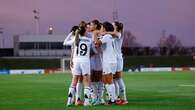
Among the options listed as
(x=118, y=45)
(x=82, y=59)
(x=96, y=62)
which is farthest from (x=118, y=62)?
(x=82, y=59)

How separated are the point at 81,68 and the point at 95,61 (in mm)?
835

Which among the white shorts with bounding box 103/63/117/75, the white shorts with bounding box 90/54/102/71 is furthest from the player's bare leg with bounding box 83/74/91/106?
the white shorts with bounding box 90/54/102/71

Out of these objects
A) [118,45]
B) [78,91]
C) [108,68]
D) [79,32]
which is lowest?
[78,91]

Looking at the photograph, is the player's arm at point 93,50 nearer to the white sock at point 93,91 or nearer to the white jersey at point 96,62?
the white jersey at point 96,62

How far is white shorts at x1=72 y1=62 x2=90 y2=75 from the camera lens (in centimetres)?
1680

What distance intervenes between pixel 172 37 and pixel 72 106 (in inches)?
4594

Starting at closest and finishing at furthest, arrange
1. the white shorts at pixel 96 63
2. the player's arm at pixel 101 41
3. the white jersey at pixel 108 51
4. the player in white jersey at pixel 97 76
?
the player's arm at pixel 101 41
the white jersey at pixel 108 51
the player in white jersey at pixel 97 76
the white shorts at pixel 96 63

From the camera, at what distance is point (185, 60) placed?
288ft

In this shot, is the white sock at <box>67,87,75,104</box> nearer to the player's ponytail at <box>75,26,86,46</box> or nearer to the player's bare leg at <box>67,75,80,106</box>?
the player's bare leg at <box>67,75,80,106</box>

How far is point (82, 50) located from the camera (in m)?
16.9

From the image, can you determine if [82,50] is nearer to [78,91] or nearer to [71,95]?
[78,91]

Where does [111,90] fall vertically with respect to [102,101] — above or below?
above

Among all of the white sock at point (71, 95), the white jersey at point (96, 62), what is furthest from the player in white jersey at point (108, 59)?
the white sock at point (71, 95)

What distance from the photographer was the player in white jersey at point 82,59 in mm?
16828
